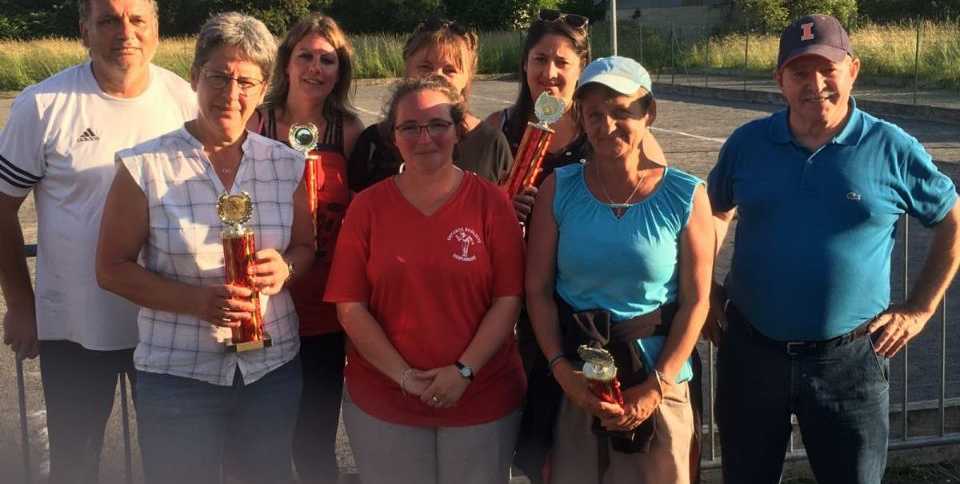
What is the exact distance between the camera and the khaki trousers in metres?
3.31

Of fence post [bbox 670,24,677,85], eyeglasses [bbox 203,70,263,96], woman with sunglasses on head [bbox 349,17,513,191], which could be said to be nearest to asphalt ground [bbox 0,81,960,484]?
woman with sunglasses on head [bbox 349,17,513,191]

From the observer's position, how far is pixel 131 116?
3.60m

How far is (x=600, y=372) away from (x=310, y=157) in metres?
1.26

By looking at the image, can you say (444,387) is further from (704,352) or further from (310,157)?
(704,352)

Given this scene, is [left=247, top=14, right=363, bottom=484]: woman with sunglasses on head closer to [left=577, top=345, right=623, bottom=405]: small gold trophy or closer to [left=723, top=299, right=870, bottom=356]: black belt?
[left=577, top=345, right=623, bottom=405]: small gold trophy

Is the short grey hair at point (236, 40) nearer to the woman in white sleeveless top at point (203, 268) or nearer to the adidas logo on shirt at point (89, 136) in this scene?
the woman in white sleeveless top at point (203, 268)

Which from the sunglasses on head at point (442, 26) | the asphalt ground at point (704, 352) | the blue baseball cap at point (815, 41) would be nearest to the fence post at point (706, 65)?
the asphalt ground at point (704, 352)

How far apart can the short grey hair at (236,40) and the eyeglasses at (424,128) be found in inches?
18.7

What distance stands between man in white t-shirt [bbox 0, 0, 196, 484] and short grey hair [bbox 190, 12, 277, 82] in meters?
0.43

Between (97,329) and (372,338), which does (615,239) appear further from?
(97,329)

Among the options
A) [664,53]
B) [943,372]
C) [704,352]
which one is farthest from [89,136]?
[664,53]

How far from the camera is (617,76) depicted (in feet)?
10.6

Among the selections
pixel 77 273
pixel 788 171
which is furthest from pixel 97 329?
pixel 788 171

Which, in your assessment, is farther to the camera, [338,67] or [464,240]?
[338,67]
